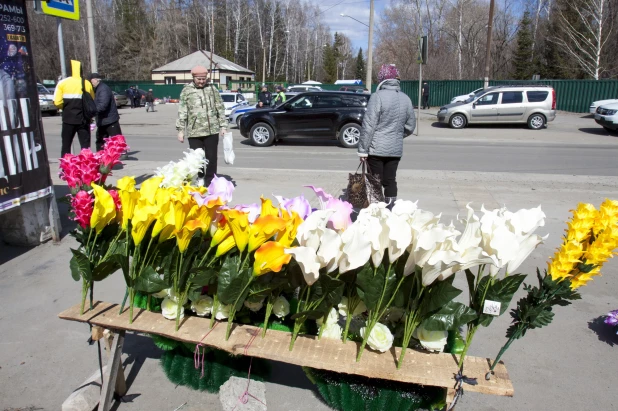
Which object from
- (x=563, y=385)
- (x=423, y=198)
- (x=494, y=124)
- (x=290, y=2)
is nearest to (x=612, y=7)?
(x=494, y=124)

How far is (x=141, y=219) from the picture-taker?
7.79 ft

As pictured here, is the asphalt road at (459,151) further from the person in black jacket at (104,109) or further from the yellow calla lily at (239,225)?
the yellow calla lily at (239,225)

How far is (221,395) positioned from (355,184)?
Answer: 347cm

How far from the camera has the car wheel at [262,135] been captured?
14195mm

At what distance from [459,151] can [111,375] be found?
39.9 feet

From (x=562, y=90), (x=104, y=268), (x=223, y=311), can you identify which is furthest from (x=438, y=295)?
(x=562, y=90)

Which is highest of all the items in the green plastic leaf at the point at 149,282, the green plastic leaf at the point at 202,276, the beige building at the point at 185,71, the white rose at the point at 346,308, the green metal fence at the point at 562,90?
the beige building at the point at 185,71

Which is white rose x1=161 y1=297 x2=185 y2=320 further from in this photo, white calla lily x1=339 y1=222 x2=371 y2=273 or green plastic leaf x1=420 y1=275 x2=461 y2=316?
green plastic leaf x1=420 y1=275 x2=461 y2=316

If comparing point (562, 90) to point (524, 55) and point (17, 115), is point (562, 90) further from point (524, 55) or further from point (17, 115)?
point (17, 115)

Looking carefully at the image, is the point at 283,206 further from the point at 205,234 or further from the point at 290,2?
the point at 290,2

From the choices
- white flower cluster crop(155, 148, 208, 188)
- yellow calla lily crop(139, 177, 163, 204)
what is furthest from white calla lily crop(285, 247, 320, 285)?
white flower cluster crop(155, 148, 208, 188)

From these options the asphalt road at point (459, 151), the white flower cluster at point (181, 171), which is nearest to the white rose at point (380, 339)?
the white flower cluster at point (181, 171)

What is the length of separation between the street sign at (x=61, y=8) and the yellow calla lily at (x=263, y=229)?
4261mm

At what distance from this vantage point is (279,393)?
9.29 feet
